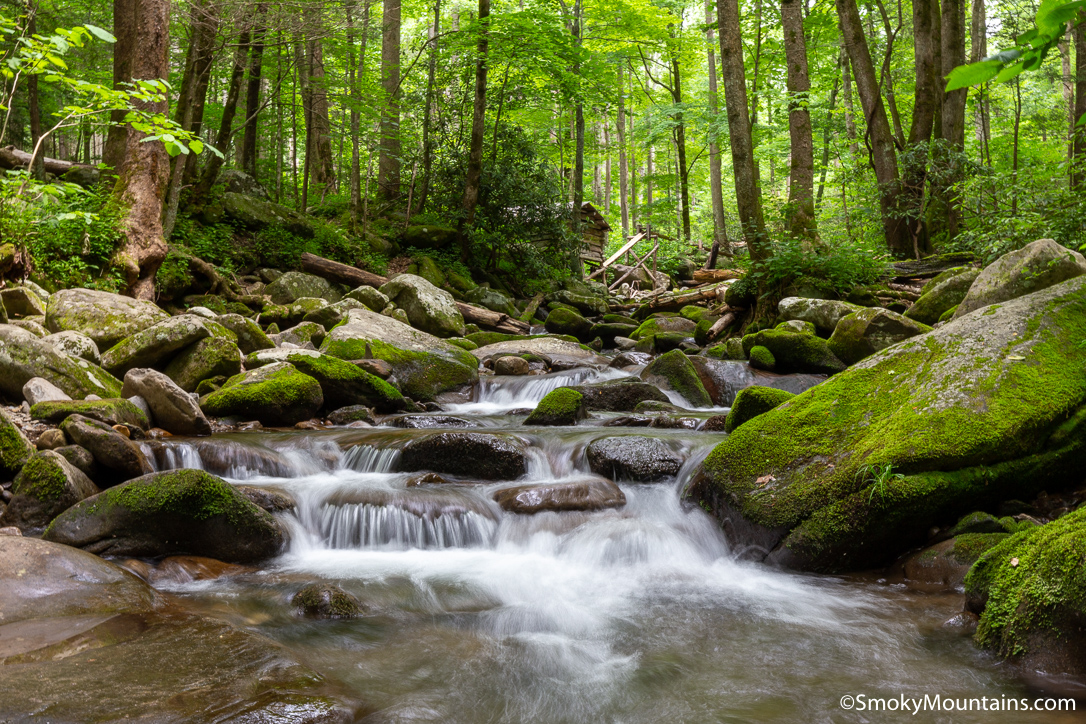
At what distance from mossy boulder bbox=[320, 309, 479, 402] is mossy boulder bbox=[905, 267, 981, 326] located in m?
6.91

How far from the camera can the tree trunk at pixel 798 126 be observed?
11883 millimetres

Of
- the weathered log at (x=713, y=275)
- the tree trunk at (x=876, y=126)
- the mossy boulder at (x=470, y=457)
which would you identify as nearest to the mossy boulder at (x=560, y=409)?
the mossy boulder at (x=470, y=457)

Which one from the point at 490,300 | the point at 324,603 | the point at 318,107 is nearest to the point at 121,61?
the point at 318,107

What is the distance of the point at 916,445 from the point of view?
14.4ft

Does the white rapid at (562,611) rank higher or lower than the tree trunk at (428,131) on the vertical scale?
lower

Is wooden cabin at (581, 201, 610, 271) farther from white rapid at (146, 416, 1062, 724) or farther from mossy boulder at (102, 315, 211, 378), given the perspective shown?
white rapid at (146, 416, 1062, 724)

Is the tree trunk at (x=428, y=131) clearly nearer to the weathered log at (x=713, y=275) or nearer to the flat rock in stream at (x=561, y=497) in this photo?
the weathered log at (x=713, y=275)

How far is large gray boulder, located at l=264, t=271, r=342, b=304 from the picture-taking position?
511 inches

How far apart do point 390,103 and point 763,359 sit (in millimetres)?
11492

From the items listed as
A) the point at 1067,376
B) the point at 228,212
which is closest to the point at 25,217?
the point at 228,212

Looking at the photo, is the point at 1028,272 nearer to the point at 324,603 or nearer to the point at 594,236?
the point at 324,603

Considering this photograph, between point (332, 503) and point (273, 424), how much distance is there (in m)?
2.71

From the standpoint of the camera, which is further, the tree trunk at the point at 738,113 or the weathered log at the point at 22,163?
the weathered log at the point at 22,163

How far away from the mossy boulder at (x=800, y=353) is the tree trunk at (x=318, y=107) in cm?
927
